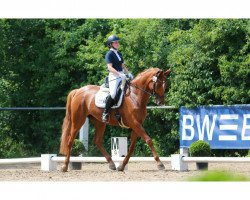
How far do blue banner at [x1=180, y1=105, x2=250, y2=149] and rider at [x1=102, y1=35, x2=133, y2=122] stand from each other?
3720 millimetres

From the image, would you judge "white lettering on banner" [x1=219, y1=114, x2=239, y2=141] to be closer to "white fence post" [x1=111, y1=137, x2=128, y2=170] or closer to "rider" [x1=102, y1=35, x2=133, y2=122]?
"white fence post" [x1=111, y1=137, x2=128, y2=170]

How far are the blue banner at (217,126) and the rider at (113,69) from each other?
372 centimetres

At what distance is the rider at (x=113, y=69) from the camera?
964 centimetres

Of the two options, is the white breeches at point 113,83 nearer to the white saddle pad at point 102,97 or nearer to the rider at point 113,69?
the rider at point 113,69

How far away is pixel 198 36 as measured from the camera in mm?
13812

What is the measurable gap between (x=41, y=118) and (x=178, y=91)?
3.47 meters

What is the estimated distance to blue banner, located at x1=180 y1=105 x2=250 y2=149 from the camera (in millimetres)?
12984

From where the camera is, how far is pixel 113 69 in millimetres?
9633

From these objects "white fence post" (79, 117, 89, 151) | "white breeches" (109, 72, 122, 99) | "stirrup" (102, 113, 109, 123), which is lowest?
"white fence post" (79, 117, 89, 151)

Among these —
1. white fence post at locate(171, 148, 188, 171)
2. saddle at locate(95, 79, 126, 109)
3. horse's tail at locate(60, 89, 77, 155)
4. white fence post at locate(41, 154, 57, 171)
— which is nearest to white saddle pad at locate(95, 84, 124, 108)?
saddle at locate(95, 79, 126, 109)

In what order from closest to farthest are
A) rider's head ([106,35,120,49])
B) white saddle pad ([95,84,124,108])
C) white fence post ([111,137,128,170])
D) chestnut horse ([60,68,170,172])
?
rider's head ([106,35,120,49]), chestnut horse ([60,68,170,172]), white saddle pad ([95,84,124,108]), white fence post ([111,137,128,170])

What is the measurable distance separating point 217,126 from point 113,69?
4.18m

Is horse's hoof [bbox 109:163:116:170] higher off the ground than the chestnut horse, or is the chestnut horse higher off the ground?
the chestnut horse
